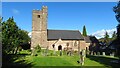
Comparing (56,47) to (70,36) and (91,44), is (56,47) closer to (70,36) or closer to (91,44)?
(70,36)

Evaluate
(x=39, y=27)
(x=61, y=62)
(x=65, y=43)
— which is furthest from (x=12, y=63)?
(x=65, y=43)

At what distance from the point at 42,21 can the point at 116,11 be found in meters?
31.0

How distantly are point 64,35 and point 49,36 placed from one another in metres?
4.94

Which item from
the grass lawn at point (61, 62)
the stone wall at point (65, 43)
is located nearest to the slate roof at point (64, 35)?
the stone wall at point (65, 43)

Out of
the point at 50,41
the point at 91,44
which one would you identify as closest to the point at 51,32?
the point at 50,41

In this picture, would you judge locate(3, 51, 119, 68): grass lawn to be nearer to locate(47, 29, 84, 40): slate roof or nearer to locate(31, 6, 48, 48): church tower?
locate(31, 6, 48, 48): church tower

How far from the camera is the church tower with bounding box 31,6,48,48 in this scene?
67188 mm

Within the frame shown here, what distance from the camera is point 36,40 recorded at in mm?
66938

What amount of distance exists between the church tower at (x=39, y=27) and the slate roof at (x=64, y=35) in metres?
3.27

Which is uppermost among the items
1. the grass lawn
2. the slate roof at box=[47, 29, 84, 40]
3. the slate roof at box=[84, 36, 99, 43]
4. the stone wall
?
the slate roof at box=[47, 29, 84, 40]

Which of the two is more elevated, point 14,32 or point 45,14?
point 45,14

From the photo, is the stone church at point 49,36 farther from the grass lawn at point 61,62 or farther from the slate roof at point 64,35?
the grass lawn at point 61,62

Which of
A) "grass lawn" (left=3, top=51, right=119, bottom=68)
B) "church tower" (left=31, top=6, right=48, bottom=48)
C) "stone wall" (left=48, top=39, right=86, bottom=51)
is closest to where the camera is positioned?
"grass lawn" (left=3, top=51, right=119, bottom=68)

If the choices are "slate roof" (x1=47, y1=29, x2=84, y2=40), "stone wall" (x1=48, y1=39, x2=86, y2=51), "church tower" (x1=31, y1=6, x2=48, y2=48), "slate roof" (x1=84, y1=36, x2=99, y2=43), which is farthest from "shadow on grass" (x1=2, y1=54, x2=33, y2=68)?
"slate roof" (x1=84, y1=36, x2=99, y2=43)
